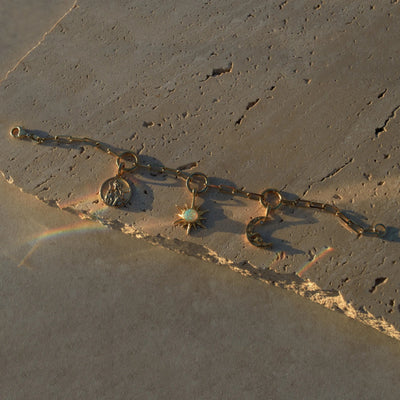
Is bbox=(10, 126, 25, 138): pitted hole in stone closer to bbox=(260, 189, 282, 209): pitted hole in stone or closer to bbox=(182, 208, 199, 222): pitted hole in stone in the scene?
bbox=(182, 208, 199, 222): pitted hole in stone

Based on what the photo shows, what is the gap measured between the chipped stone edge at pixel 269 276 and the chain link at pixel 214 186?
0.31m

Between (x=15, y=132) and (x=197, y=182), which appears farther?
(x=15, y=132)

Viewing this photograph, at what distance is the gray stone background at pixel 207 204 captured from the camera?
214 cm

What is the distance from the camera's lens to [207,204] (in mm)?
2219

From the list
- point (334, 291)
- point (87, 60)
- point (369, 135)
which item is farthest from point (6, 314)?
point (369, 135)

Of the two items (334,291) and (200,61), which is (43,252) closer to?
(200,61)

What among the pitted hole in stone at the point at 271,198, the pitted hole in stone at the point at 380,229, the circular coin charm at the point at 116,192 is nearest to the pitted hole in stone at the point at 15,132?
the circular coin charm at the point at 116,192

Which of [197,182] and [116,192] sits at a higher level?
[197,182]

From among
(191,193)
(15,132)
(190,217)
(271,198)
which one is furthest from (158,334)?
(15,132)

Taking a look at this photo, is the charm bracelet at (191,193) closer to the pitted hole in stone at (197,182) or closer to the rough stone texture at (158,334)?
the pitted hole in stone at (197,182)

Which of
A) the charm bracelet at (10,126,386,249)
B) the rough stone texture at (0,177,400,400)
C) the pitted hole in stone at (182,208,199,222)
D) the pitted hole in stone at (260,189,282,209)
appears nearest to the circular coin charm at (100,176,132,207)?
the charm bracelet at (10,126,386,249)

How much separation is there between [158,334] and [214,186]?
0.91 meters

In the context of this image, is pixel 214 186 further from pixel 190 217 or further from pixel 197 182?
pixel 190 217

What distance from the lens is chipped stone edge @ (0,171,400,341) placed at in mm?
2107
